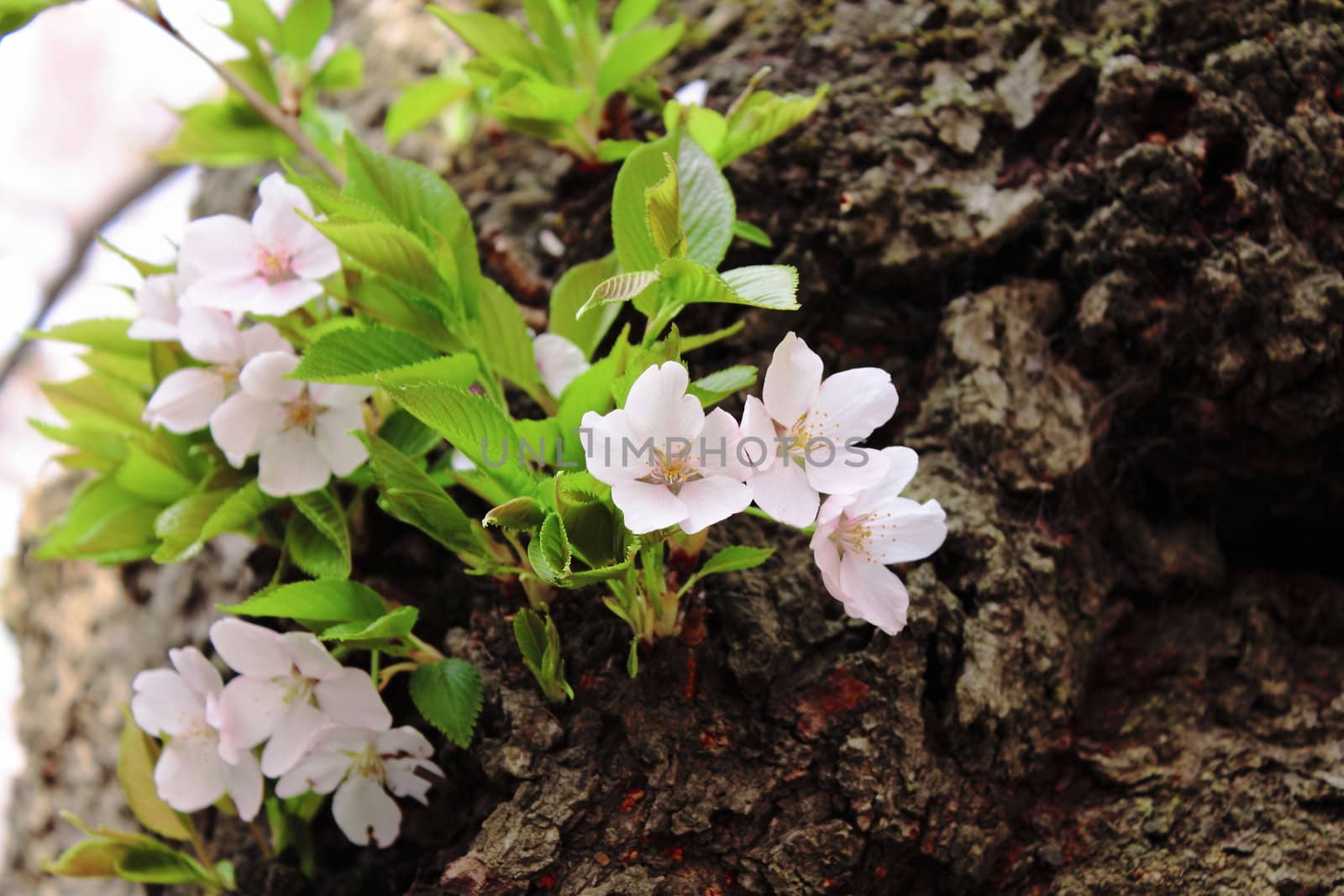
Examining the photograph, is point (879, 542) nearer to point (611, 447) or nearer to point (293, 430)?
point (611, 447)

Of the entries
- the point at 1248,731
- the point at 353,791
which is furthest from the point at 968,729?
the point at 353,791

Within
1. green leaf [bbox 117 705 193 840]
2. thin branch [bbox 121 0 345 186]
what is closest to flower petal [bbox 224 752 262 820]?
green leaf [bbox 117 705 193 840]

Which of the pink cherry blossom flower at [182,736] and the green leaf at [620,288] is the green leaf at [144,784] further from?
the green leaf at [620,288]

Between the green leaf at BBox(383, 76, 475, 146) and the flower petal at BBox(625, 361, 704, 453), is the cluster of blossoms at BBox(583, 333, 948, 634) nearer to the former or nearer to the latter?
the flower petal at BBox(625, 361, 704, 453)

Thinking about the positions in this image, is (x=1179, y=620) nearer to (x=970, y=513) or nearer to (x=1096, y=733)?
(x=1096, y=733)

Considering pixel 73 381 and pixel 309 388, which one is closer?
pixel 309 388

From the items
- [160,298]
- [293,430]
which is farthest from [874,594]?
[160,298]

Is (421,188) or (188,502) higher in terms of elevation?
(421,188)
